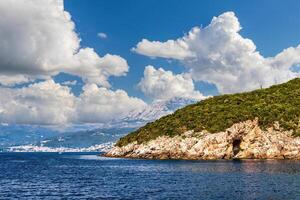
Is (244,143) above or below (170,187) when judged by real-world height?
above

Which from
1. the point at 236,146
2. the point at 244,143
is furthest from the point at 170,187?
the point at 236,146

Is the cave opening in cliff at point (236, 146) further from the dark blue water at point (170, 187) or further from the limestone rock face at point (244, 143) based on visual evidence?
the dark blue water at point (170, 187)

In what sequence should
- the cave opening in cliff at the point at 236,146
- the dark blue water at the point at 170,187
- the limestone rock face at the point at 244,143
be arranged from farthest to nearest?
the cave opening in cliff at the point at 236,146
the limestone rock face at the point at 244,143
the dark blue water at the point at 170,187

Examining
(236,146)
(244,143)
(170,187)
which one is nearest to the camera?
(170,187)

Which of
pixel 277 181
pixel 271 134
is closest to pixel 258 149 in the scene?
pixel 271 134

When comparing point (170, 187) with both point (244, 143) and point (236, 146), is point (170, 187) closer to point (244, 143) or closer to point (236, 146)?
point (244, 143)

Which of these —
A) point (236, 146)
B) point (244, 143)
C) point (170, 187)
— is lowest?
point (170, 187)

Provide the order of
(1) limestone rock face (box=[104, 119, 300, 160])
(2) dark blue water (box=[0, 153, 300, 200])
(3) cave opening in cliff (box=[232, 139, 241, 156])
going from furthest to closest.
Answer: (3) cave opening in cliff (box=[232, 139, 241, 156])
(1) limestone rock face (box=[104, 119, 300, 160])
(2) dark blue water (box=[0, 153, 300, 200])

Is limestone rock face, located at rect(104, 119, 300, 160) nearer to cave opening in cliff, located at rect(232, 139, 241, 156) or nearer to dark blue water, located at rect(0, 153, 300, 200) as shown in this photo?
cave opening in cliff, located at rect(232, 139, 241, 156)

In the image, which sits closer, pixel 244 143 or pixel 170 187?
pixel 170 187

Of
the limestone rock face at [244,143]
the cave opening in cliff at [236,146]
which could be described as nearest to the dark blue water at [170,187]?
the limestone rock face at [244,143]

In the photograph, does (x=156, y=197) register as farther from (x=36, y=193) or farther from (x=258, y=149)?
(x=258, y=149)

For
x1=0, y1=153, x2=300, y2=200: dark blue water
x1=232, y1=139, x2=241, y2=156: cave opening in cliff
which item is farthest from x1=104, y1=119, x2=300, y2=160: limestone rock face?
x1=0, y1=153, x2=300, y2=200: dark blue water

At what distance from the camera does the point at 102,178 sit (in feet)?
389
